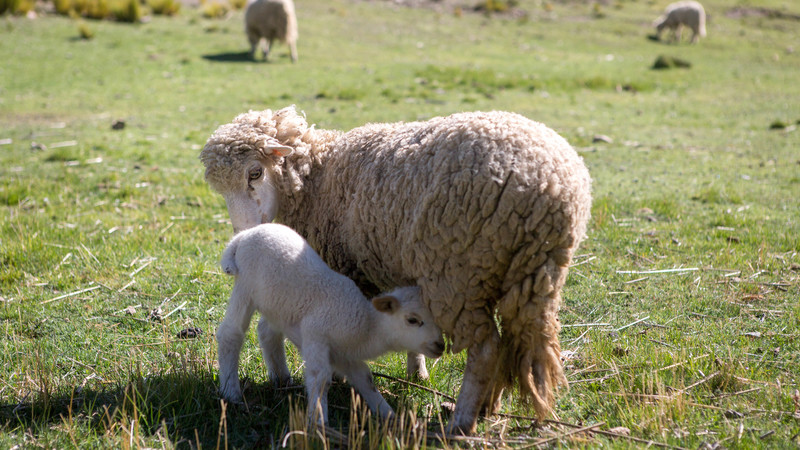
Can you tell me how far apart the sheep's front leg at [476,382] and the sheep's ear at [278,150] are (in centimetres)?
196

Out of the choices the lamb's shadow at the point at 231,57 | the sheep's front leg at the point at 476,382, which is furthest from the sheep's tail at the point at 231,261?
the lamb's shadow at the point at 231,57

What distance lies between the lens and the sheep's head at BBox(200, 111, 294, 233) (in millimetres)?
4590

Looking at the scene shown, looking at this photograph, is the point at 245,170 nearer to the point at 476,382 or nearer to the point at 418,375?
the point at 418,375

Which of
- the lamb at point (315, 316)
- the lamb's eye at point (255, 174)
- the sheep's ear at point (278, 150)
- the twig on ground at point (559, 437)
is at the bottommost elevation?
the twig on ground at point (559, 437)

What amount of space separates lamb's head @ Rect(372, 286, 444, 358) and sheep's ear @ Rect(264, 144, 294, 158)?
1.49 metres

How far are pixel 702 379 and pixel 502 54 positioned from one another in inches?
828

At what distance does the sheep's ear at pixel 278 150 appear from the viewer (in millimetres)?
4602

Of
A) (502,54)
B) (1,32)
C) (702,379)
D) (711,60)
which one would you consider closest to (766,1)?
(711,60)

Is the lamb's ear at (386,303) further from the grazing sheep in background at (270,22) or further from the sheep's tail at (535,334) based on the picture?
the grazing sheep in background at (270,22)

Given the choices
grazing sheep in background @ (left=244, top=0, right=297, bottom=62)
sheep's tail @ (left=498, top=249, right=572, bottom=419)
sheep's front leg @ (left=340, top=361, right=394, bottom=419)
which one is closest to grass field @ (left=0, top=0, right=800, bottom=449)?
sheep's front leg @ (left=340, top=361, right=394, bottom=419)

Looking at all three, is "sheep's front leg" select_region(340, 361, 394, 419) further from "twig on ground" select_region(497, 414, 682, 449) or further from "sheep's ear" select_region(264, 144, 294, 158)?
"sheep's ear" select_region(264, 144, 294, 158)

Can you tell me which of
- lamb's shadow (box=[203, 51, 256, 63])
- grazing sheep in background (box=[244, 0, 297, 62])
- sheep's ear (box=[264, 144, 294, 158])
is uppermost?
grazing sheep in background (box=[244, 0, 297, 62])

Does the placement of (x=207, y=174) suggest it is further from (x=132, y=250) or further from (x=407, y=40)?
(x=407, y=40)

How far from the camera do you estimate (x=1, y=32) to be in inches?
819
